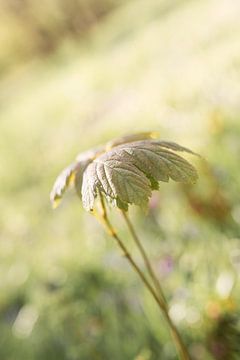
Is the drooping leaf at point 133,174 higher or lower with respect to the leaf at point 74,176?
lower

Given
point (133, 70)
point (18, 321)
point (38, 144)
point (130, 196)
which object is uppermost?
point (133, 70)

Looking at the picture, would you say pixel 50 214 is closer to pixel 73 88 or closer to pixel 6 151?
pixel 6 151

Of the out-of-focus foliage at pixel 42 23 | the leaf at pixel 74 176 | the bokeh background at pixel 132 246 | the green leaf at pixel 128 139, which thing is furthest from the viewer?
the out-of-focus foliage at pixel 42 23

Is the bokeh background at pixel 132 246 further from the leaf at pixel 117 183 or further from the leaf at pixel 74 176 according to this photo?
the leaf at pixel 117 183

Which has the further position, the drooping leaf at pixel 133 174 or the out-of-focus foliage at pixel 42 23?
the out-of-focus foliage at pixel 42 23

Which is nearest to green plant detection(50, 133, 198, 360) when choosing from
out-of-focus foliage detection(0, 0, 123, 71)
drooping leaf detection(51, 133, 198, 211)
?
drooping leaf detection(51, 133, 198, 211)

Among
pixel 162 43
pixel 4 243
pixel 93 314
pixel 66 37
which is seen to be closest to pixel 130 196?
pixel 93 314

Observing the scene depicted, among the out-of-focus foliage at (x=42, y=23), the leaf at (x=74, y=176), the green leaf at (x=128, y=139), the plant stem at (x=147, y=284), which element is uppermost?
the out-of-focus foliage at (x=42, y=23)

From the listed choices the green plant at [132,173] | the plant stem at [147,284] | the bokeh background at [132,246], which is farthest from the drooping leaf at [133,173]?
the bokeh background at [132,246]

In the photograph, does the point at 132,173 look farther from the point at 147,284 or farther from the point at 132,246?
the point at 132,246

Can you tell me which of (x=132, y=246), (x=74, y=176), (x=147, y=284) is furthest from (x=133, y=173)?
(x=132, y=246)

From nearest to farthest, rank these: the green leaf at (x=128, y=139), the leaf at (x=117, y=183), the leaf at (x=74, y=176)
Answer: the leaf at (x=117, y=183) < the leaf at (x=74, y=176) < the green leaf at (x=128, y=139)
